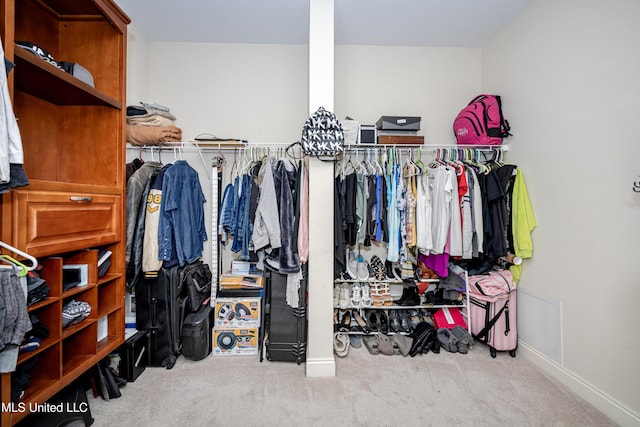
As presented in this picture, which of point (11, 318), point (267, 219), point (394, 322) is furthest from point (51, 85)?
point (394, 322)

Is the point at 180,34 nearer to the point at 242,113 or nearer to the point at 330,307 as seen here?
the point at 242,113

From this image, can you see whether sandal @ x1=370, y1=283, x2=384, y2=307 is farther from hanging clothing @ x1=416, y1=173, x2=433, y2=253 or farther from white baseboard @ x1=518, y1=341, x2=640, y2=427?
Answer: white baseboard @ x1=518, y1=341, x2=640, y2=427

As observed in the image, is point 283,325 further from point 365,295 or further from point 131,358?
point 131,358

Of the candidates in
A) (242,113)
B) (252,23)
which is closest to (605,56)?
(252,23)

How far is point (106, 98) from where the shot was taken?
1535 mm

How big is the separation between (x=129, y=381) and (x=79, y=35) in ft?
7.56

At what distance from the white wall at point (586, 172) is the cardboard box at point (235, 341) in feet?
7.54

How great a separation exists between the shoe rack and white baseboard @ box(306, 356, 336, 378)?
0.48 m

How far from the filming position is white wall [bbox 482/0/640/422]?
59.7 inches

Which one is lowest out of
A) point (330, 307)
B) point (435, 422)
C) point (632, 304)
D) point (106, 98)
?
point (435, 422)

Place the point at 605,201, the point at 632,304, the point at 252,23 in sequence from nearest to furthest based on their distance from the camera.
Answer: the point at 632,304, the point at 605,201, the point at 252,23

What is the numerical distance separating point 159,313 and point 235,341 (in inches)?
24.4

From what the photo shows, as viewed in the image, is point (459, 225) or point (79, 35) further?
point (459, 225)

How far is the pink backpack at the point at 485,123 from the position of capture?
2.32 meters
